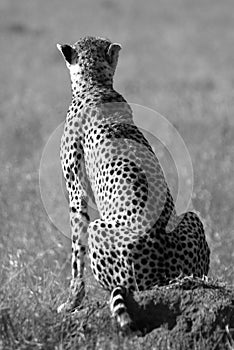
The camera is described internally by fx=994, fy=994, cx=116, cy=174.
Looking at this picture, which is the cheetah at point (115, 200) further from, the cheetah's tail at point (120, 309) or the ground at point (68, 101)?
the ground at point (68, 101)

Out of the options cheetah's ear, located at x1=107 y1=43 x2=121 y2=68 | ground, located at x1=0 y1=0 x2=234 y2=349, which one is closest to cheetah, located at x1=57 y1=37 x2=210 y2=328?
cheetah's ear, located at x1=107 y1=43 x2=121 y2=68

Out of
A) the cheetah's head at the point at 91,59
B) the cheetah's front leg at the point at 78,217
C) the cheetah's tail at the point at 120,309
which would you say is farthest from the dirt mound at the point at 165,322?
the cheetah's head at the point at 91,59

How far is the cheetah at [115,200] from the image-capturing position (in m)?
4.32

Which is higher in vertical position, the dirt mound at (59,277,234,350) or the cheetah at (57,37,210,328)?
the cheetah at (57,37,210,328)

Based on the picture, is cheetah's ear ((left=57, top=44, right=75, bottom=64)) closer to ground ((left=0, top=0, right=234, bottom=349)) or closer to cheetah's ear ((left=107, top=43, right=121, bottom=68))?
cheetah's ear ((left=107, top=43, right=121, bottom=68))

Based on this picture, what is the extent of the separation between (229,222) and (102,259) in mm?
3071

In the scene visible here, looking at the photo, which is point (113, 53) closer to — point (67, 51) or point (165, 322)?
point (67, 51)

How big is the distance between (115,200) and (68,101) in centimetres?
803

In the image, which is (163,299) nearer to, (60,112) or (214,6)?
(60,112)

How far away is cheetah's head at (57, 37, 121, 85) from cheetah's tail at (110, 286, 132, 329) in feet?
4.55

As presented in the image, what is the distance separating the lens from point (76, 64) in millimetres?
5055

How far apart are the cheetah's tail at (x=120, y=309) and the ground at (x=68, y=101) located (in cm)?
6

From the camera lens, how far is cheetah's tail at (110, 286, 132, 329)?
154 inches

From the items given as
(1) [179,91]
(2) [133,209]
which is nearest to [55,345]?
(2) [133,209]
